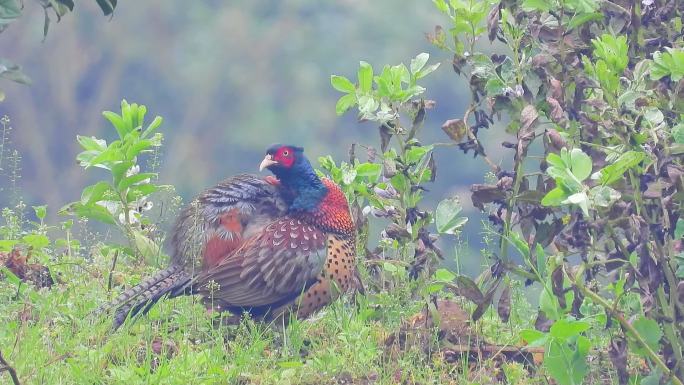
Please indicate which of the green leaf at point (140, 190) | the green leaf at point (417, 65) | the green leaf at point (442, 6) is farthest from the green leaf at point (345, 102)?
the green leaf at point (140, 190)

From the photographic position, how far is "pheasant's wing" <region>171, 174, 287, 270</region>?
5.81 meters

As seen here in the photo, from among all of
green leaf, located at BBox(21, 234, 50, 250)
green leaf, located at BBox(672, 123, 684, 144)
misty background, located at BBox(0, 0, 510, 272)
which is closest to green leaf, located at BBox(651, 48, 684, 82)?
green leaf, located at BBox(672, 123, 684, 144)

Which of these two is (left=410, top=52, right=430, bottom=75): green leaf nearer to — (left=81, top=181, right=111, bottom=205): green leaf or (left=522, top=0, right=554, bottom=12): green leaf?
(left=522, top=0, right=554, bottom=12): green leaf

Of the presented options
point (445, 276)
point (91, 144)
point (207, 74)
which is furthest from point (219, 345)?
point (207, 74)

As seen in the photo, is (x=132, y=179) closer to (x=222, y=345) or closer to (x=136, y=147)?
(x=136, y=147)

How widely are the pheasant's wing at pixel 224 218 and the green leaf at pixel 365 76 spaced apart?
1073 millimetres

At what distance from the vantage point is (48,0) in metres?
3.11

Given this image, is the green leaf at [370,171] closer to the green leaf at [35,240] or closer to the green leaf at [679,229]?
the green leaf at [35,240]

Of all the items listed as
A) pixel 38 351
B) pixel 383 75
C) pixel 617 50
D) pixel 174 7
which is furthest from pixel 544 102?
pixel 174 7

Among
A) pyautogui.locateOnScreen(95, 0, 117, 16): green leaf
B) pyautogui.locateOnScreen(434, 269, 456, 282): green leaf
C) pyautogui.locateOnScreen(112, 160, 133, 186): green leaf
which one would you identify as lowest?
pyautogui.locateOnScreen(434, 269, 456, 282): green leaf

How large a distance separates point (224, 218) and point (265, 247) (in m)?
0.33

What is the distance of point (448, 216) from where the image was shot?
4.91 meters

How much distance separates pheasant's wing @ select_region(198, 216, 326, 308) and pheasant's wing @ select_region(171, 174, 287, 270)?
134 mm

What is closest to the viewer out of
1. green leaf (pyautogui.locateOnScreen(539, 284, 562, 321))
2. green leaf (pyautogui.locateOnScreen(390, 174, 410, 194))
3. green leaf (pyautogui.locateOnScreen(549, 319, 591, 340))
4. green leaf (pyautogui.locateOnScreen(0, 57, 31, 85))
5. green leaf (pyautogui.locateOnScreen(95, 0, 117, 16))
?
green leaf (pyautogui.locateOnScreen(0, 57, 31, 85))
